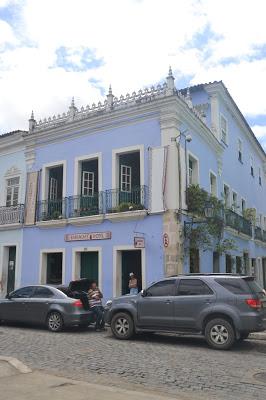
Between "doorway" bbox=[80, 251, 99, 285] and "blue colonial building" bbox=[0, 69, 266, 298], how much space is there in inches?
1.5

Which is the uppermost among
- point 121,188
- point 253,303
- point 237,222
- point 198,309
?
point 121,188

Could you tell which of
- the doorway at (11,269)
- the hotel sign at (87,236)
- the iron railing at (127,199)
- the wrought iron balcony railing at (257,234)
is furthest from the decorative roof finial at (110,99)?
the wrought iron balcony railing at (257,234)

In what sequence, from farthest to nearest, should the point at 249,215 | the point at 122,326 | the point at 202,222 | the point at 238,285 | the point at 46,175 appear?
1. the point at 249,215
2. the point at 46,175
3. the point at 202,222
4. the point at 122,326
5. the point at 238,285

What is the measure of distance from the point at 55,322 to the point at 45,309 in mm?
509

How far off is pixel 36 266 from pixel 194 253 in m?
6.53

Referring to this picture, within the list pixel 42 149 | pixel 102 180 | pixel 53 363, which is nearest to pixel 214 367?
pixel 53 363

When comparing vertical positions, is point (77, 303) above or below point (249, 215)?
below

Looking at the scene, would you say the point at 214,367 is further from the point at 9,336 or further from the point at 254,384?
the point at 9,336

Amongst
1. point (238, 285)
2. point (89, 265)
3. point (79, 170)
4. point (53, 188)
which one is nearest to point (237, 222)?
point (89, 265)

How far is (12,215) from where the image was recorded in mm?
18812

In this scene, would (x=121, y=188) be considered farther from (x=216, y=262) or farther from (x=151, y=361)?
(x=151, y=361)

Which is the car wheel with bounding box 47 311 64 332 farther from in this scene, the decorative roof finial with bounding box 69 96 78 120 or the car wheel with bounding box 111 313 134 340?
the decorative roof finial with bounding box 69 96 78 120

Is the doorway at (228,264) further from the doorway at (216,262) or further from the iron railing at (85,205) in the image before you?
the iron railing at (85,205)

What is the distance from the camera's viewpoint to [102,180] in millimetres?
16297
